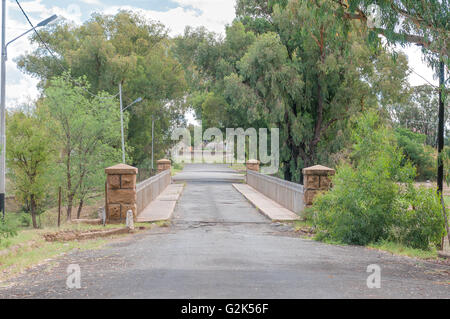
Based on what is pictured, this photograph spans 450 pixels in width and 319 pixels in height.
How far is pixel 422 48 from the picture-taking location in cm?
1136

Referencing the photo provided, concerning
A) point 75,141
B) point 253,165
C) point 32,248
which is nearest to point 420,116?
point 253,165

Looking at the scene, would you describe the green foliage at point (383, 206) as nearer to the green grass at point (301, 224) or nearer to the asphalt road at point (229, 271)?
the asphalt road at point (229, 271)

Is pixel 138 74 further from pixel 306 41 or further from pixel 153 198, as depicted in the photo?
pixel 153 198

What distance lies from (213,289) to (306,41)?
2996 cm

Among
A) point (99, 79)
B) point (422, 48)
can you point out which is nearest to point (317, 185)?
point (422, 48)

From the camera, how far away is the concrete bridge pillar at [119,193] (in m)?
16.5

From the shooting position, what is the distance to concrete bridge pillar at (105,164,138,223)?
16.5 m

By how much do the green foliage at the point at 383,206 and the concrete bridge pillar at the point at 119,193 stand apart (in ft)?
22.3

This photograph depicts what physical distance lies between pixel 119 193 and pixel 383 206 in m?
8.48

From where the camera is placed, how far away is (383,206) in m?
12.8

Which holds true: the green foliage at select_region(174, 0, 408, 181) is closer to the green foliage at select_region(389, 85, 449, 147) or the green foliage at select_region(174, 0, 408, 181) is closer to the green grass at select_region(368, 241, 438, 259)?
the green grass at select_region(368, 241, 438, 259)

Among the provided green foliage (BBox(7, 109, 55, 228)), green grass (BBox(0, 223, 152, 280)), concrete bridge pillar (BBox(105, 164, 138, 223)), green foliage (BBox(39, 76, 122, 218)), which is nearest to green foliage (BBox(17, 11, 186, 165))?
green foliage (BBox(39, 76, 122, 218))

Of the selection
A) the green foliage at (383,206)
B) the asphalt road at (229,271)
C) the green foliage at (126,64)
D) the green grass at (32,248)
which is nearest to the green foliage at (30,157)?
the green foliage at (126,64)

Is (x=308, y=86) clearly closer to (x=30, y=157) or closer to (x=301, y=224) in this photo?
(x=301, y=224)
